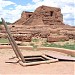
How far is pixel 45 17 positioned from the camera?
154 feet

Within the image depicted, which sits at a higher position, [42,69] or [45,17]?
[42,69]

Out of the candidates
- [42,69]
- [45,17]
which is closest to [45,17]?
[45,17]

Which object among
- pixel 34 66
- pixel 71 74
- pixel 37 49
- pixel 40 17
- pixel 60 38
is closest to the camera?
pixel 71 74

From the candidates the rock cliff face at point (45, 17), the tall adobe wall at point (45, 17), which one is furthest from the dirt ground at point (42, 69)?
the tall adobe wall at point (45, 17)

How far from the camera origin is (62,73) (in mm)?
7215

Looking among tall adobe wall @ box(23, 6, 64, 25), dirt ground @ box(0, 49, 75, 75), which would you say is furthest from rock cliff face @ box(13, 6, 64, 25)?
dirt ground @ box(0, 49, 75, 75)

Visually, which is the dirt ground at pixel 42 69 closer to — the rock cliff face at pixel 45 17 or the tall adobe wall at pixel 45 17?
the rock cliff face at pixel 45 17

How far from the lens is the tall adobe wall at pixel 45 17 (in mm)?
46325

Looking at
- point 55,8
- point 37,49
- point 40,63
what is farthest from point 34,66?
point 55,8

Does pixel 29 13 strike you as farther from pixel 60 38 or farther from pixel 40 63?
pixel 40 63

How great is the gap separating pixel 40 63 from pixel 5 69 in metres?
1.44

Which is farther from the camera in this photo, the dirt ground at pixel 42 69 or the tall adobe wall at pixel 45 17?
the tall adobe wall at pixel 45 17

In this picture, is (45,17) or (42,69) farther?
(45,17)

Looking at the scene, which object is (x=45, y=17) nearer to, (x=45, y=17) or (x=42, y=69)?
(x=45, y=17)
